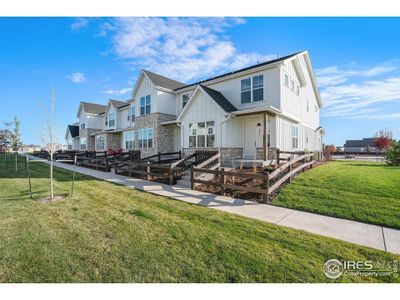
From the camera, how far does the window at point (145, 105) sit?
19.6 m

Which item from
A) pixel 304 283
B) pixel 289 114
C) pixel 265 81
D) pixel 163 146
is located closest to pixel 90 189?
pixel 304 283

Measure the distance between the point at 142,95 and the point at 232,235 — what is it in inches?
735

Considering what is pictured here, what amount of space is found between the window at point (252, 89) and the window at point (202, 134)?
326cm

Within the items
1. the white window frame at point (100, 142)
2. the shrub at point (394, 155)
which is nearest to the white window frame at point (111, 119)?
the white window frame at point (100, 142)

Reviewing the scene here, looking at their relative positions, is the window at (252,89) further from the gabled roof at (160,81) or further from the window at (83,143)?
the window at (83,143)

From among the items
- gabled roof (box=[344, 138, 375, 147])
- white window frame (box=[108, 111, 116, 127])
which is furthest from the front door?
gabled roof (box=[344, 138, 375, 147])

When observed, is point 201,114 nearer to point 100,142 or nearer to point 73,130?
point 100,142

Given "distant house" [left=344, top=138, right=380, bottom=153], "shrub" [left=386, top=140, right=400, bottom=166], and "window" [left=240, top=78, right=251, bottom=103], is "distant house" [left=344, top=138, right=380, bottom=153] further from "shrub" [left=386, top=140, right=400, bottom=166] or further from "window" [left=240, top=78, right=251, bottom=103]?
"window" [left=240, top=78, right=251, bottom=103]

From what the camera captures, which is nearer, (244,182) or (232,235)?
(232,235)

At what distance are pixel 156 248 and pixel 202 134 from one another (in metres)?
10.7

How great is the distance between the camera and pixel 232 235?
4520 mm

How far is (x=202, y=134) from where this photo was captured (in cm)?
1412

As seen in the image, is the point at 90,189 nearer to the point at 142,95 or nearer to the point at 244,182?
the point at 244,182

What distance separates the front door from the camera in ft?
44.9
